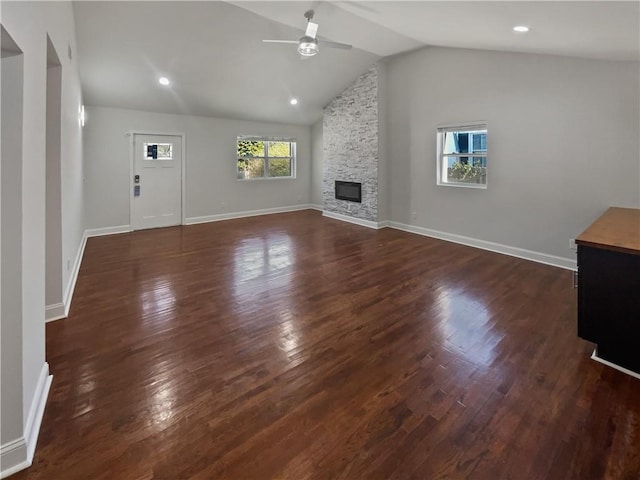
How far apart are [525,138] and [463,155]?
1059 mm

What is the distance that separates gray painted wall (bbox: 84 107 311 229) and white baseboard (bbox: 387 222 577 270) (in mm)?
3615

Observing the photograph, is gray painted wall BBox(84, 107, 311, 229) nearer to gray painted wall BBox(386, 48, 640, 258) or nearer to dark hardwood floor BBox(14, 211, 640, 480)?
dark hardwood floor BBox(14, 211, 640, 480)

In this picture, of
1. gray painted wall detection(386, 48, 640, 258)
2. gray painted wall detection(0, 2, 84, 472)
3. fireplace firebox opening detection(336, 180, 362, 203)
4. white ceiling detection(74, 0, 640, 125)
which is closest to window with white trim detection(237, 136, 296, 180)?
white ceiling detection(74, 0, 640, 125)

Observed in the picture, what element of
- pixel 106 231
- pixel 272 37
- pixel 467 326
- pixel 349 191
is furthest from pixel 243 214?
pixel 467 326

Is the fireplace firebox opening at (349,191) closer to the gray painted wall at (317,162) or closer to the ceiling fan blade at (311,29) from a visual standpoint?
the gray painted wall at (317,162)

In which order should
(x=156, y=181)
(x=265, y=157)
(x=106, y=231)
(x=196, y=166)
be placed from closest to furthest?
(x=106, y=231) < (x=156, y=181) < (x=196, y=166) < (x=265, y=157)

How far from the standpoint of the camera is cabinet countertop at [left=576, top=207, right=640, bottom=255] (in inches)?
92.1

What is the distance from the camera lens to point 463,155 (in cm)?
588

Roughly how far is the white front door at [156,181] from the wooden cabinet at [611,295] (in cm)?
719

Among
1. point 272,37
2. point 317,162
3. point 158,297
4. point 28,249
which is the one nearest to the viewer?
point 28,249

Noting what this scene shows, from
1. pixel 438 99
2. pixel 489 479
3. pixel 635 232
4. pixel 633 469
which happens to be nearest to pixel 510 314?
pixel 635 232

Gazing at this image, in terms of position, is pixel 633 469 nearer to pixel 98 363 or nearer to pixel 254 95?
pixel 98 363

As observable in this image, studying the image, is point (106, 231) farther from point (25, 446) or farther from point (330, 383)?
point (330, 383)

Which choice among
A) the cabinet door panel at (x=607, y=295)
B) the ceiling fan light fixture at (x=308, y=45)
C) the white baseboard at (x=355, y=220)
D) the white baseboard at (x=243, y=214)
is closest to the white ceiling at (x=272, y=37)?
the ceiling fan light fixture at (x=308, y=45)
